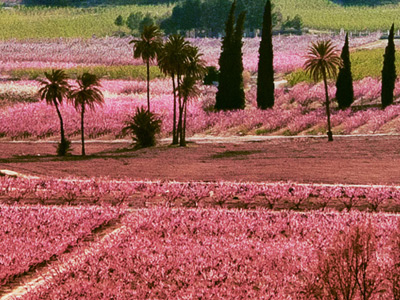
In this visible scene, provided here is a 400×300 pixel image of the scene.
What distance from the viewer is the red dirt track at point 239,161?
3003 centimetres

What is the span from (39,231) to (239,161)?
16.7 meters

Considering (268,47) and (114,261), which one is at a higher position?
(268,47)

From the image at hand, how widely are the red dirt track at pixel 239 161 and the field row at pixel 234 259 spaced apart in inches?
358

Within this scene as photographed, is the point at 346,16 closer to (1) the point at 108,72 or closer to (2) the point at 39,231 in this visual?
(1) the point at 108,72

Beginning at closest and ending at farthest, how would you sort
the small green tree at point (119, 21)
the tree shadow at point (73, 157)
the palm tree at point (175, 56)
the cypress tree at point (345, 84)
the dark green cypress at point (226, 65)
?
1. the tree shadow at point (73, 157)
2. the palm tree at point (175, 56)
3. the cypress tree at point (345, 84)
4. the dark green cypress at point (226, 65)
5. the small green tree at point (119, 21)

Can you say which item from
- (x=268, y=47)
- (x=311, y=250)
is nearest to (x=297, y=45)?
(x=268, y=47)

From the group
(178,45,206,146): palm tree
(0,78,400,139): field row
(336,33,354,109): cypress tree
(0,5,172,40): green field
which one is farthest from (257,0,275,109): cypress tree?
(0,5,172,40): green field

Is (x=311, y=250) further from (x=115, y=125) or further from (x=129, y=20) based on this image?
(x=129, y=20)

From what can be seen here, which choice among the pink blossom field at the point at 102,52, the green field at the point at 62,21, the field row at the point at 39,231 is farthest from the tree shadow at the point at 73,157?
the green field at the point at 62,21

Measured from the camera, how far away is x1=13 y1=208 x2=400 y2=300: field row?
12.7m

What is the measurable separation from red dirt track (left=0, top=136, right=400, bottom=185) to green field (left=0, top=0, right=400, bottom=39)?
112 m

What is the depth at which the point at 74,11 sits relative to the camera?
625ft

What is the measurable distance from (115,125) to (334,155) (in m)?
20.3

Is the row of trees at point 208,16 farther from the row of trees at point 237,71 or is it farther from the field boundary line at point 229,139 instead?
the field boundary line at point 229,139
